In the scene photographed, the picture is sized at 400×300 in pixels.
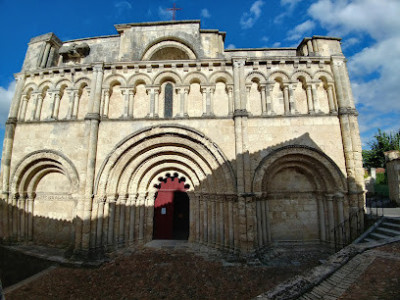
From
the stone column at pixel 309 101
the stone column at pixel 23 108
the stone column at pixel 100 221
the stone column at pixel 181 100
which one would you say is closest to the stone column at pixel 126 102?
the stone column at pixel 181 100

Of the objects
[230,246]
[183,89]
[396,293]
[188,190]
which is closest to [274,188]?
[230,246]

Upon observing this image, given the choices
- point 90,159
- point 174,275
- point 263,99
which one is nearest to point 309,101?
point 263,99

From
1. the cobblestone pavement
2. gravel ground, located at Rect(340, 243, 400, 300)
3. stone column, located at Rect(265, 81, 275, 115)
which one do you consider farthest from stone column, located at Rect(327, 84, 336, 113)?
gravel ground, located at Rect(340, 243, 400, 300)

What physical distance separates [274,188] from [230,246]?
3125 millimetres

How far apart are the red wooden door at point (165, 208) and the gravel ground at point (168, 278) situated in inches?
62.0

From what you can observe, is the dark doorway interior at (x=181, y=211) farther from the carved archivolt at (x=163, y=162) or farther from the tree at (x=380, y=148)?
the tree at (x=380, y=148)

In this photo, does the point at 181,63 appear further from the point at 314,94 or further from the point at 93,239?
the point at 93,239

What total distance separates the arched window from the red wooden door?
317 centimetres

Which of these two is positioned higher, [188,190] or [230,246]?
[188,190]

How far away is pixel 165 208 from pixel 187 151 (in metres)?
3.10

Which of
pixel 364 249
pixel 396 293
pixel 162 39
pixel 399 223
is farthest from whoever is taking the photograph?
pixel 162 39

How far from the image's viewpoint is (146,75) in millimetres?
10000

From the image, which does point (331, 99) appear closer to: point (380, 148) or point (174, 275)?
point (174, 275)

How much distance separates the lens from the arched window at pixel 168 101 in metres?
9.90
